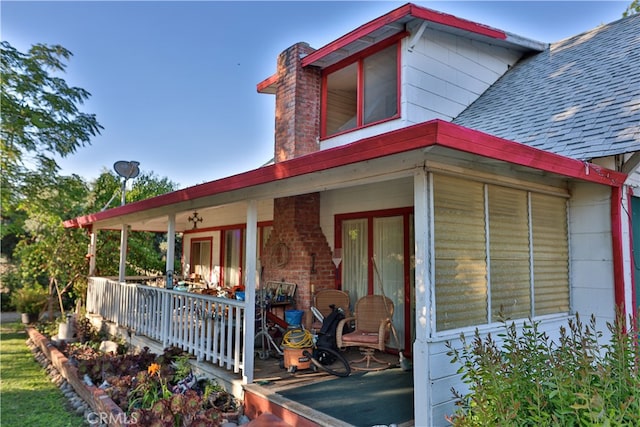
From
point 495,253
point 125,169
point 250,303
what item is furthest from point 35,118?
point 495,253

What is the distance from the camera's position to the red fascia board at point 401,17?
20.1 ft

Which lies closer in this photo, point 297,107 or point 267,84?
point 297,107

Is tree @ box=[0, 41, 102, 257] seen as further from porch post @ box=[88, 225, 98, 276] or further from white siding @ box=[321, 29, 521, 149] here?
white siding @ box=[321, 29, 521, 149]

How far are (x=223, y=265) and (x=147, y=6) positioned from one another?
6.14m

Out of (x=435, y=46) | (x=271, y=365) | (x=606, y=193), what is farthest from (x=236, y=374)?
(x=435, y=46)

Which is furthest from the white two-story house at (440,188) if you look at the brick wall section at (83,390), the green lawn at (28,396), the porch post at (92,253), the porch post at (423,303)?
the green lawn at (28,396)

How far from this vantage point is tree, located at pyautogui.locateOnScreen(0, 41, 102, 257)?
7.48 metres

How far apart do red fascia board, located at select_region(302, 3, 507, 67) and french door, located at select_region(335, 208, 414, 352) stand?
2.87 metres

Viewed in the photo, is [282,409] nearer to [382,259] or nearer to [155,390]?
[155,390]

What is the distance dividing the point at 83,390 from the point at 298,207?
4042mm

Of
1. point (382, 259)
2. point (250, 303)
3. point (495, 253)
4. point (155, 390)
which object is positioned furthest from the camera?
point (382, 259)

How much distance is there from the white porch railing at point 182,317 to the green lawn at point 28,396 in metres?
1.48

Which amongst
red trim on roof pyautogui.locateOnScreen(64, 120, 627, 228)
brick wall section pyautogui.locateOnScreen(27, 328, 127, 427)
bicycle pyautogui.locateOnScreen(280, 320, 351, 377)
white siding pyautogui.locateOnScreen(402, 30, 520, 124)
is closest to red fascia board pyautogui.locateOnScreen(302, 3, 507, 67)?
white siding pyautogui.locateOnScreen(402, 30, 520, 124)

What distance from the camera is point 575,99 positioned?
18.2 ft
